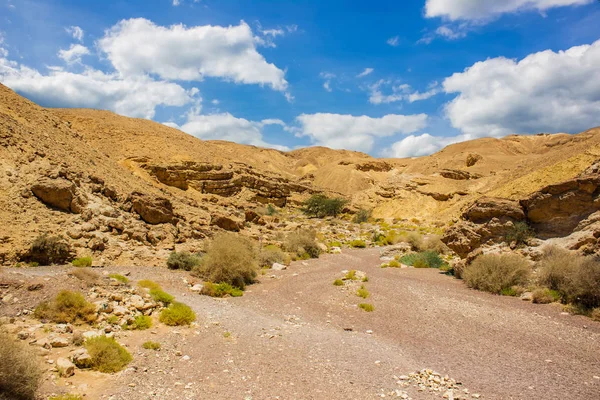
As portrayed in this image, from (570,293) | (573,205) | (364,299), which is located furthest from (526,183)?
(364,299)

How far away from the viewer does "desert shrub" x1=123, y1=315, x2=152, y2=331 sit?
26.9ft

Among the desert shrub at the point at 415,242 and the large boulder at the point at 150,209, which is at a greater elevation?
the large boulder at the point at 150,209

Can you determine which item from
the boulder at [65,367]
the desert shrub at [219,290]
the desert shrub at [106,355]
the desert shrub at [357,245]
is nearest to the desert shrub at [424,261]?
the desert shrub at [357,245]

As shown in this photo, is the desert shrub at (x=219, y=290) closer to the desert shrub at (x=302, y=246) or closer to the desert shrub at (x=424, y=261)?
the desert shrub at (x=302, y=246)

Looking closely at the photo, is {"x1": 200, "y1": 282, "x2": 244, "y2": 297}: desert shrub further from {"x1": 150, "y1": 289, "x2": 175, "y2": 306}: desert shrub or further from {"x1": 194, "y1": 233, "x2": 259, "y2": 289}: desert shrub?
{"x1": 150, "y1": 289, "x2": 175, "y2": 306}: desert shrub

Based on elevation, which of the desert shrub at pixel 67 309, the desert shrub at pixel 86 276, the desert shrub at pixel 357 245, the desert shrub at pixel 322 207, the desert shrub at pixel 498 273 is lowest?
the desert shrub at pixel 67 309

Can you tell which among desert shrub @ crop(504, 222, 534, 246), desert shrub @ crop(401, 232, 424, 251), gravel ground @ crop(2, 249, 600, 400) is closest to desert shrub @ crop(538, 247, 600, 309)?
gravel ground @ crop(2, 249, 600, 400)

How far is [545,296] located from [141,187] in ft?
75.9

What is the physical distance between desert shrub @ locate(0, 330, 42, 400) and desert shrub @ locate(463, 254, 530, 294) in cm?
1213

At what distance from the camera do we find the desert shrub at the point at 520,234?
13.6 m

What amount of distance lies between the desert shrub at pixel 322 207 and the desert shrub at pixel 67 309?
36.1 meters

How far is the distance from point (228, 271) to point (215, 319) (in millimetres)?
4264

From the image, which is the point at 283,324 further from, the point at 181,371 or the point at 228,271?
the point at 228,271

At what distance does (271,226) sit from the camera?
29.4m
